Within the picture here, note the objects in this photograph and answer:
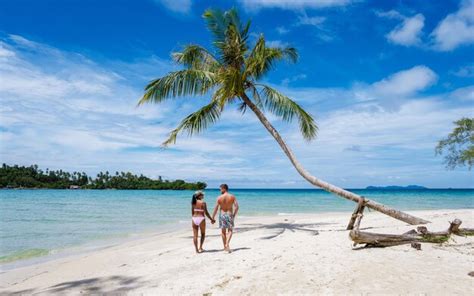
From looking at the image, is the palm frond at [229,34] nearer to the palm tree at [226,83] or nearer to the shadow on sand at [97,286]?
the palm tree at [226,83]

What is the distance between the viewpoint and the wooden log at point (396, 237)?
7129 millimetres

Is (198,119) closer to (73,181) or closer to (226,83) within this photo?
(226,83)

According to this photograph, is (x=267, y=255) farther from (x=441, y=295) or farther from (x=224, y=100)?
(x=224, y=100)

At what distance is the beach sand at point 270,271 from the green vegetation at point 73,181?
91.5 meters

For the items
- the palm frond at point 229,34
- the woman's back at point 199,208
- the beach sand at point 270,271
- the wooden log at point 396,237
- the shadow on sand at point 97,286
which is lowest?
the shadow on sand at point 97,286

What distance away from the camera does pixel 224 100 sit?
37.5 feet

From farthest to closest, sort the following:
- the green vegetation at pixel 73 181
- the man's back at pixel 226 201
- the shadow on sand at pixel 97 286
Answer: the green vegetation at pixel 73 181 → the man's back at pixel 226 201 → the shadow on sand at pixel 97 286

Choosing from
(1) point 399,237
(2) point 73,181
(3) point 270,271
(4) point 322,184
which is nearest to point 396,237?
(1) point 399,237

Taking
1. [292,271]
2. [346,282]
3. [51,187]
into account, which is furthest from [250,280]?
[51,187]

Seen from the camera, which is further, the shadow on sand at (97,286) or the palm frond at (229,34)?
the palm frond at (229,34)

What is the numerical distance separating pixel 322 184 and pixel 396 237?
370 centimetres

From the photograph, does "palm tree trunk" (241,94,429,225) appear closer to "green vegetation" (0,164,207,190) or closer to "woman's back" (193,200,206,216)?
"woman's back" (193,200,206,216)

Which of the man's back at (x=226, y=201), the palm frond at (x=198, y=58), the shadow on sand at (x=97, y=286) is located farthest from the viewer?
the palm frond at (x=198, y=58)

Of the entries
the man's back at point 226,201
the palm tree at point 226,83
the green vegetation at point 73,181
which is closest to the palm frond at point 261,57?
→ the palm tree at point 226,83
